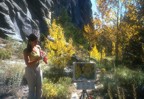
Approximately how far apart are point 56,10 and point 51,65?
24269 millimetres

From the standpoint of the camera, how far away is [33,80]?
725 cm

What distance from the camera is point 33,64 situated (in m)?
7.12

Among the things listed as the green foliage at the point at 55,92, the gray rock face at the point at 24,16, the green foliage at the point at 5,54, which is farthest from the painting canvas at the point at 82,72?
the gray rock face at the point at 24,16

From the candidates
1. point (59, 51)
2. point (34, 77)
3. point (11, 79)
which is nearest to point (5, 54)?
point (59, 51)

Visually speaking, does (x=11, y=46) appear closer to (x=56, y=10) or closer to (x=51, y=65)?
(x=51, y=65)

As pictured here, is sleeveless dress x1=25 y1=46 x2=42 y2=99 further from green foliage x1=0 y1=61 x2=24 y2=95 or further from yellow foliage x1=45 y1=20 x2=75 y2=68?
yellow foliage x1=45 y1=20 x2=75 y2=68

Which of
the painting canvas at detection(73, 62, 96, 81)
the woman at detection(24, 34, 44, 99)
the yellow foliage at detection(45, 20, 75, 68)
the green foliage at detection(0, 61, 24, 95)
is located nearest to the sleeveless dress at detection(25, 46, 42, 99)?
the woman at detection(24, 34, 44, 99)

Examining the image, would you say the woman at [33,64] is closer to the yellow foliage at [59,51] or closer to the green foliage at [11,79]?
the green foliage at [11,79]

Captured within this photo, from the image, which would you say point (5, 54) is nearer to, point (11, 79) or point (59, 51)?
point (59, 51)

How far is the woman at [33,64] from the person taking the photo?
7074 mm

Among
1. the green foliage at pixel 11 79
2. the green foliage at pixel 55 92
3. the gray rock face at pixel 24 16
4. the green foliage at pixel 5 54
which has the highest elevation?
the gray rock face at pixel 24 16

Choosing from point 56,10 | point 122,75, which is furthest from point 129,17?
point 56,10

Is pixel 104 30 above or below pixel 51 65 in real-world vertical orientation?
above

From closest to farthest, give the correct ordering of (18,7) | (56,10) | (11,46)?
(11,46) → (18,7) → (56,10)
